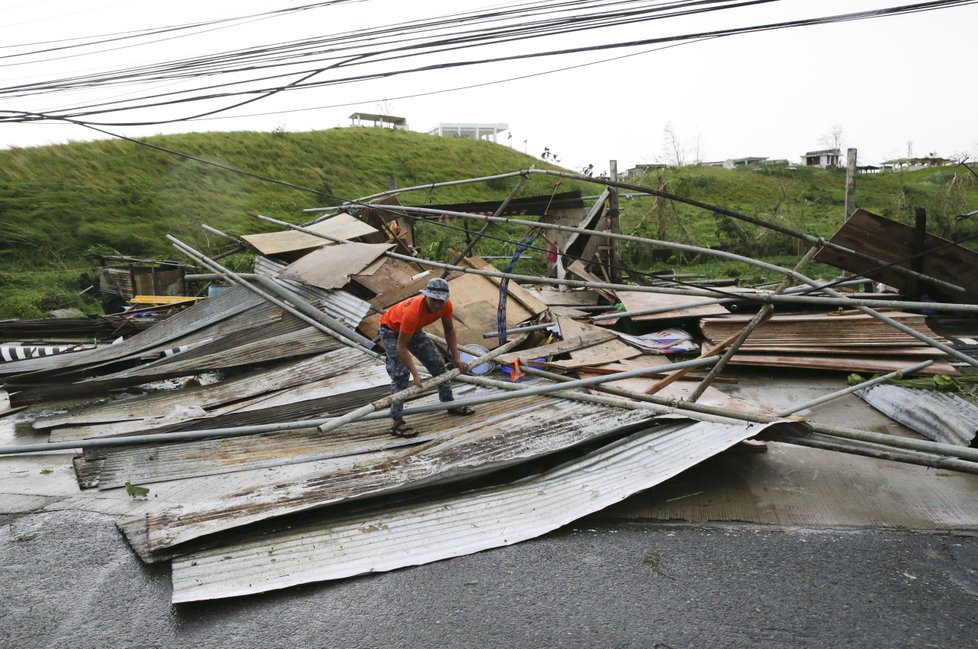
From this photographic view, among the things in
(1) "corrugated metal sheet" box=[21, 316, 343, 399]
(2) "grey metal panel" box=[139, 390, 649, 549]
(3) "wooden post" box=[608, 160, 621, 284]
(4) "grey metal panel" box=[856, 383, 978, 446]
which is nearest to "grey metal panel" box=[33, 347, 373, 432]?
(1) "corrugated metal sheet" box=[21, 316, 343, 399]

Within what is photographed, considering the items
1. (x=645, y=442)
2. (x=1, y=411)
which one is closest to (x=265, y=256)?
(x=1, y=411)

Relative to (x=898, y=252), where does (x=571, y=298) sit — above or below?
below

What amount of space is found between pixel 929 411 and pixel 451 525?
13.4 feet

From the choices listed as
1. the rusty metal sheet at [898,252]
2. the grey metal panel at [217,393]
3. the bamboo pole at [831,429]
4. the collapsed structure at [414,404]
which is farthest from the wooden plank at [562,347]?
the rusty metal sheet at [898,252]

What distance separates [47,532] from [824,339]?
296 inches

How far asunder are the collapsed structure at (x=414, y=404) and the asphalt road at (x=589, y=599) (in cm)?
18

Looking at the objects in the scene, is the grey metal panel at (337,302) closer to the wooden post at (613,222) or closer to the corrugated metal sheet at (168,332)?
the corrugated metal sheet at (168,332)

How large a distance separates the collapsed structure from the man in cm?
17

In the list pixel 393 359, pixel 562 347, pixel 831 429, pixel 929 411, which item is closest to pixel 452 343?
pixel 393 359

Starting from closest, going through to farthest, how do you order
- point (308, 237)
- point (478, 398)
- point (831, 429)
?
point (831, 429)
point (478, 398)
point (308, 237)

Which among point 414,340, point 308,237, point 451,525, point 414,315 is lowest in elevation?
point 451,525

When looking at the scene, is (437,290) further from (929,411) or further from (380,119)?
(380,119)

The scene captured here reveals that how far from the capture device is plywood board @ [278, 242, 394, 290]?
8.23 metres

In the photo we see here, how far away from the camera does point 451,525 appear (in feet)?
13.2
